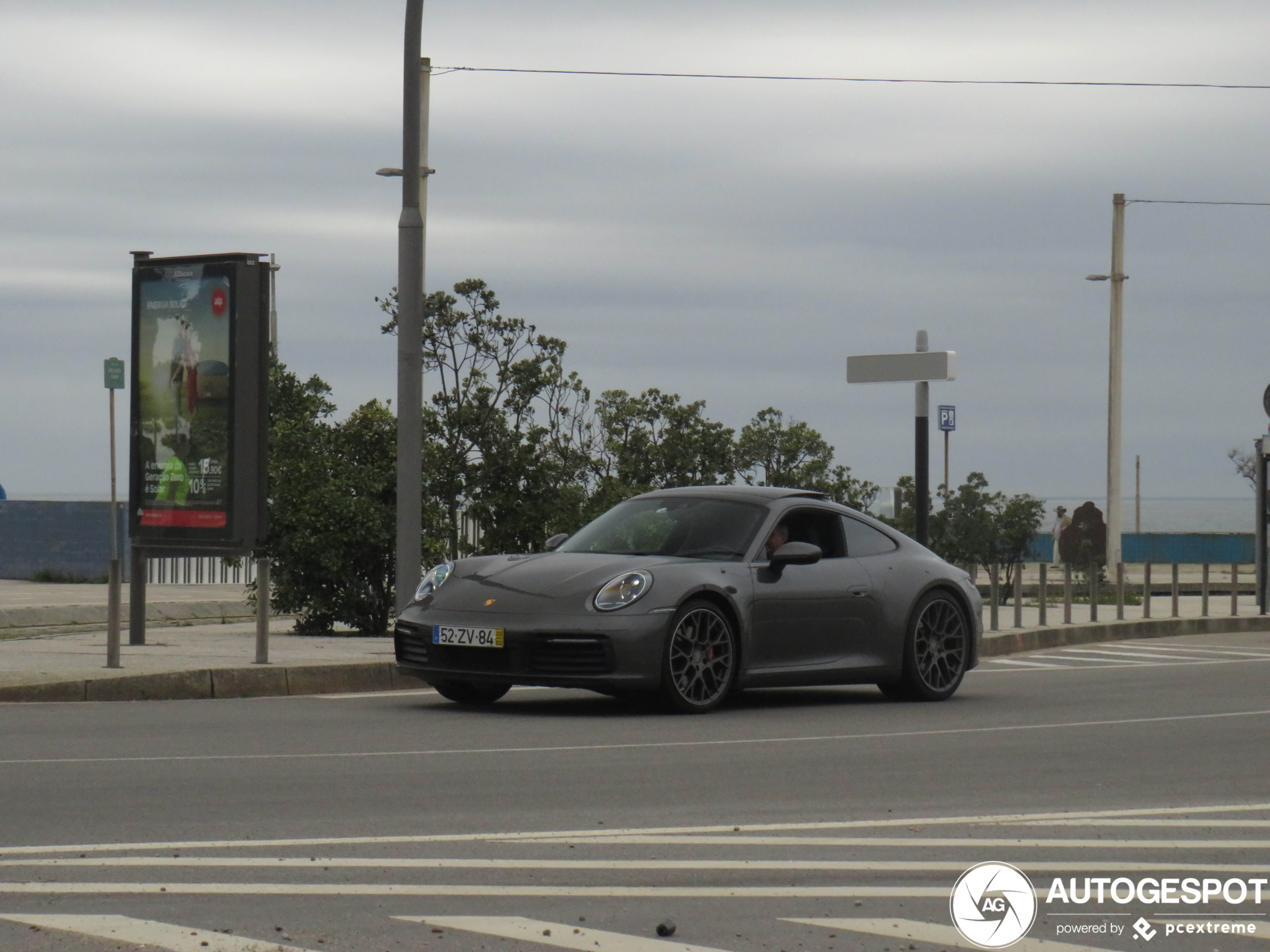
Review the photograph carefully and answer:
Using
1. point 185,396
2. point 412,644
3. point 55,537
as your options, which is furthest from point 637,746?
point 55,537

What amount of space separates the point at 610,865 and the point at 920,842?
1.17m

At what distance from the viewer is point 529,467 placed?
851 inches

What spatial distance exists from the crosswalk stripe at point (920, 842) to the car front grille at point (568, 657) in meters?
4.10

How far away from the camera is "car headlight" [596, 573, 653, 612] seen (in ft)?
34.8

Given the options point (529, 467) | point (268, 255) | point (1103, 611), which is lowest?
point (1103, 611)

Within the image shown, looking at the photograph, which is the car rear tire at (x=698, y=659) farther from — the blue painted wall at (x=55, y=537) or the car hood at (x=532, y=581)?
the blue painted wall at (x=55, y=537)

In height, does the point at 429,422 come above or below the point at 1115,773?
above

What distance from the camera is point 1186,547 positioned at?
186 ft

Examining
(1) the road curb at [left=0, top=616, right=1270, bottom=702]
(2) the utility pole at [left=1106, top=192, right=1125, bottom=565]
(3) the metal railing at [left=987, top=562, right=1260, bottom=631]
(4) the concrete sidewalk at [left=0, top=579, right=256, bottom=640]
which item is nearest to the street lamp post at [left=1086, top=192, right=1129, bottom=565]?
(2) the utility pole at [left=1106, top=192, right=1125, bottom=565]

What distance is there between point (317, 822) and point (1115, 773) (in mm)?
3772

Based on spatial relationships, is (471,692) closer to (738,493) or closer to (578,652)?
(578,652)

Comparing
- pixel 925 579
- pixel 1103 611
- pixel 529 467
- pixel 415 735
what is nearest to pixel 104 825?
pixel 415 735

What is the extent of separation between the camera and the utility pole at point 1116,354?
130 feet

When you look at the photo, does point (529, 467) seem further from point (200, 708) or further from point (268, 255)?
point (200, 708)
